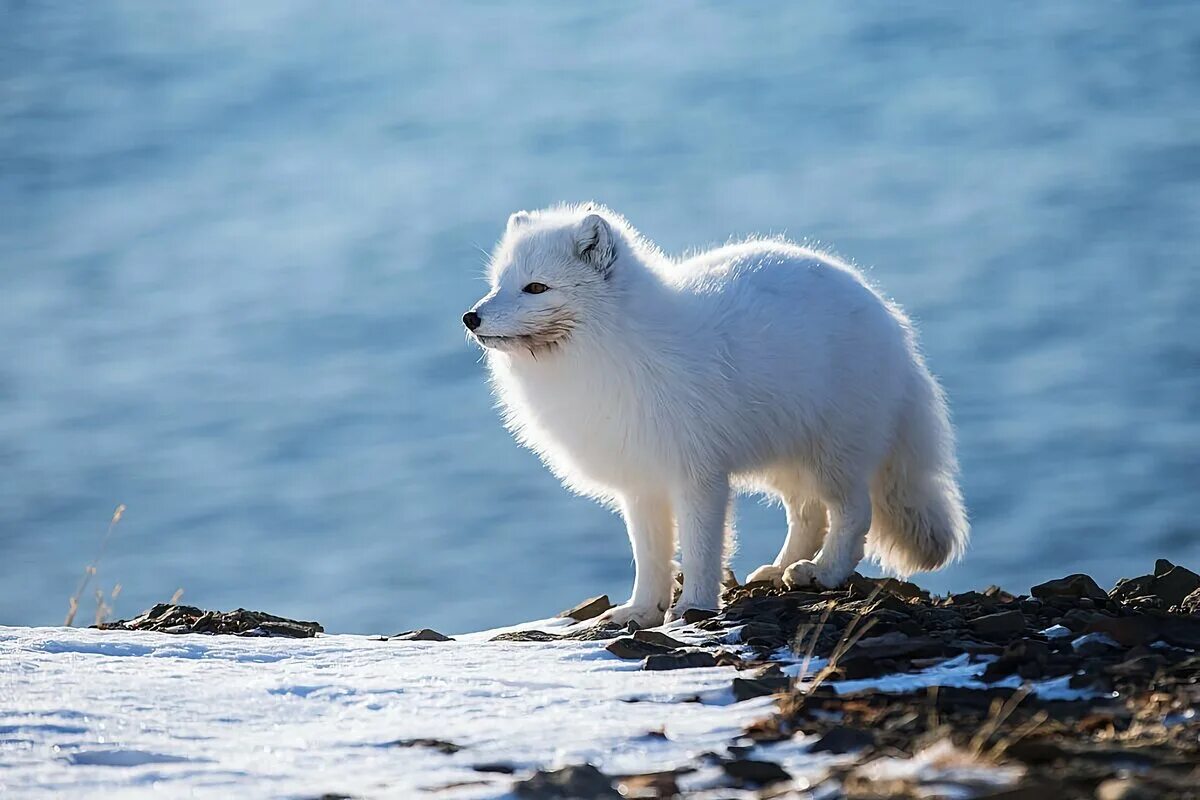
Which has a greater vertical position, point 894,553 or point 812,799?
point 894,553

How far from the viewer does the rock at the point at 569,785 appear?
321cm

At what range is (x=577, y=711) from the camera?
13.4 feet

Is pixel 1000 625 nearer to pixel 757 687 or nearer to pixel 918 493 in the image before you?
pixel 757 687

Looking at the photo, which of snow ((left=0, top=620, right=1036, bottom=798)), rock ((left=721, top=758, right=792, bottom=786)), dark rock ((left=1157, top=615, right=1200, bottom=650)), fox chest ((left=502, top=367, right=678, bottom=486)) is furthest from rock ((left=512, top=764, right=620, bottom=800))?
fox chest ((left=502, top=367, right=678, bottom=486))

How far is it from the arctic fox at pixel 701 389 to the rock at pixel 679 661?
1.29 m

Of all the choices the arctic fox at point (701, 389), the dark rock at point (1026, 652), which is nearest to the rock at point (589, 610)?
the arctic fox at point (701, 389)

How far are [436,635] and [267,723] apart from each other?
225cm

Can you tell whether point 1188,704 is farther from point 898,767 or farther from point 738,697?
point 738,697

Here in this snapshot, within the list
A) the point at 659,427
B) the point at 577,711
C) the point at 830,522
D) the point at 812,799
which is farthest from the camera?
the point at 830,522

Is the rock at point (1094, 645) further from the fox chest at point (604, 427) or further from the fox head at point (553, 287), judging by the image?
the fox head at point (553, 287)

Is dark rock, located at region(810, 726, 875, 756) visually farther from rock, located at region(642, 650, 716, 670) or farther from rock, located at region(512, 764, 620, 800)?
rock, located at region(642, 650, 716, 670)

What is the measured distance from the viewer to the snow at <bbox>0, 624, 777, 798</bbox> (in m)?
3.57

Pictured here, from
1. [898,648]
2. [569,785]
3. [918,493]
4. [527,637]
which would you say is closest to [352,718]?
[569,785]

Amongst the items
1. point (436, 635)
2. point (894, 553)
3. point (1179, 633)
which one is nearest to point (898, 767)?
point (1179, 633)
